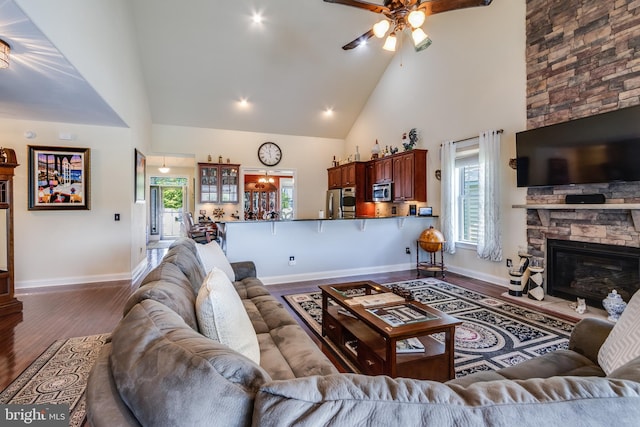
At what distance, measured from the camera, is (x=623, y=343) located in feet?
4.27

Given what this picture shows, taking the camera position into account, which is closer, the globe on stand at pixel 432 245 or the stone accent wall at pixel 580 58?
the stone accent wall at pixel 580 58

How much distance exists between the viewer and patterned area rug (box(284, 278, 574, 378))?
8.00 ft

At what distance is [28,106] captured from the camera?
3844mm

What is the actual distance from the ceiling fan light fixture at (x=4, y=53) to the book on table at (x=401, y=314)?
352 cm

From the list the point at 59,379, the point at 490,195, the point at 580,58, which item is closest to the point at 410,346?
the point at 59,379

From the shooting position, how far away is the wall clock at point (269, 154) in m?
7.76

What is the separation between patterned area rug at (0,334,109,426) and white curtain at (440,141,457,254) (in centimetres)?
503

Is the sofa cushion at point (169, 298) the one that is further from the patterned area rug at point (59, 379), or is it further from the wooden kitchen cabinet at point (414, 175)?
the wooden kitchen cabinet at point (414, 175)

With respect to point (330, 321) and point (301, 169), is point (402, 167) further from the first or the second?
point (330, 321)

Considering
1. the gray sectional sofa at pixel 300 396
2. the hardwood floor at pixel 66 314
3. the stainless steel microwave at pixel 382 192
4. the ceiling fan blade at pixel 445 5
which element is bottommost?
the hardwood floor at pixel 66 314

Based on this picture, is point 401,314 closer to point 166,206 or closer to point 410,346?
point 410,346

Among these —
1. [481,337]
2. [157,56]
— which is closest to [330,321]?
[481,337]

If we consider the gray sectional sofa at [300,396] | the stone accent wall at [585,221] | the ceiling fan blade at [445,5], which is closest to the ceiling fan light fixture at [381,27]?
the ceiling fan blade at [445,5]

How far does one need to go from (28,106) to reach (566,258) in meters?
7.08
